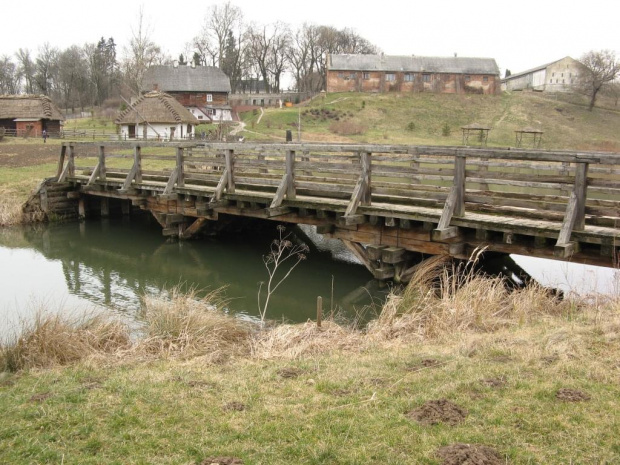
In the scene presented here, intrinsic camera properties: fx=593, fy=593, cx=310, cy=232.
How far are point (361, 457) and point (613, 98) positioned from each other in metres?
91.5

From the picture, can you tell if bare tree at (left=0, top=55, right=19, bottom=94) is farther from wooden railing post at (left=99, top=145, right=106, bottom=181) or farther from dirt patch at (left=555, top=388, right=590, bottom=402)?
dirt patch at (left=555, top=388, right=590, bottom=402)

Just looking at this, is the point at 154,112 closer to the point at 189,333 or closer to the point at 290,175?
the point at 290,175

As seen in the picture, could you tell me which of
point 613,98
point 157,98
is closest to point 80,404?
point 157,98

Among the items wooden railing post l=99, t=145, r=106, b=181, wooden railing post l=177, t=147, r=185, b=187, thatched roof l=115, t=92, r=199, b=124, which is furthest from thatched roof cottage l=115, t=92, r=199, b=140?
wooden railing post l=177, t=147, r=185, b=187

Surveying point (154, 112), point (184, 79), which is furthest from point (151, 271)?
point (184, 79)

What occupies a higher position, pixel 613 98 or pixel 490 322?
pixel 613 98

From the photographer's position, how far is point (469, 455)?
14.1 feet

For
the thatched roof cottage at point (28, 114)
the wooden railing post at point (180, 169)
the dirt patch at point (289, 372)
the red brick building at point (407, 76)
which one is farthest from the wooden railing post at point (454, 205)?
the red brick building at point (407, 76)

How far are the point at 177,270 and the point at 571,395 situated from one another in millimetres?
12151

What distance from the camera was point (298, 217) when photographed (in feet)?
47.9

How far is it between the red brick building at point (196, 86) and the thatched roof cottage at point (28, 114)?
20.6 meters

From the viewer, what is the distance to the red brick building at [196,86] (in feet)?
242

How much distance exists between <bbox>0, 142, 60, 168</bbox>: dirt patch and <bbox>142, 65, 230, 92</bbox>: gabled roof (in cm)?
3582

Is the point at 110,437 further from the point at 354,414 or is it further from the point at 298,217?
the point at 298,217
